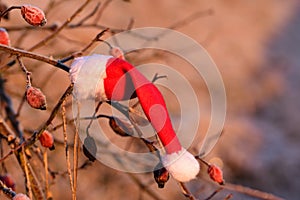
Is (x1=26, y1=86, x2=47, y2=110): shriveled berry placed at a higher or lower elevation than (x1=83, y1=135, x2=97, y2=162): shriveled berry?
higher

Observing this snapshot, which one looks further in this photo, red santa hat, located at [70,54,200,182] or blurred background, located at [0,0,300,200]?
blurred background, located at [0,0,300,200]

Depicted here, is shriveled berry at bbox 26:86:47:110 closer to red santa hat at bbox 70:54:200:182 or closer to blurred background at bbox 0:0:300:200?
red santa hat at bbox 70:54:200:182

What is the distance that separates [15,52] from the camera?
2.06 feet

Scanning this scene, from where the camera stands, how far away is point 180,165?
2.05 ft

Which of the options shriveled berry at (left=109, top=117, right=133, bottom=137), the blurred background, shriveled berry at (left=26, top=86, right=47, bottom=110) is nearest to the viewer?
shriveled berry at (left=26, top=86, right=47, bottom=110)

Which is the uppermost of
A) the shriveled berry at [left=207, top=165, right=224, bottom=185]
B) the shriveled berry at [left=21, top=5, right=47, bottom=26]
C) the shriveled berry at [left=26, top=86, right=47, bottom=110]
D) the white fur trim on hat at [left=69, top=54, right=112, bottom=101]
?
the shriveled berry at [left=21, top=5, right=47, bottom=26]

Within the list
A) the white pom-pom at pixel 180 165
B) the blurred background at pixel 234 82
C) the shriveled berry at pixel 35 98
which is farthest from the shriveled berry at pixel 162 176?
the blurred background at pixel 234 82

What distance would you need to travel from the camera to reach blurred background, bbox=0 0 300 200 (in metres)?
2.07

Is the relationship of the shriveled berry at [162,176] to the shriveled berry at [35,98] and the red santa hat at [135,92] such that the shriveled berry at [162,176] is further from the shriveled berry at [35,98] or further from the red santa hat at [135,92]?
the shriveled berry at [35,98]

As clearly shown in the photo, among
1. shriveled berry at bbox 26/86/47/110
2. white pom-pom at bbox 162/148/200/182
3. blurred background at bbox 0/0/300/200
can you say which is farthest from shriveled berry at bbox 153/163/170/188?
blurred background at bbox 0/0/300/200

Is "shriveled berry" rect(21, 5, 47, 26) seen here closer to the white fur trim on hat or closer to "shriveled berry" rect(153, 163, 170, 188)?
the white fur trim on hat

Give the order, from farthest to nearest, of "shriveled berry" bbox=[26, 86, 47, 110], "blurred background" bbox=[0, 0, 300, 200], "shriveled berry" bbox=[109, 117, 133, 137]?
1. "blurred background" bbox=[0, 0, 300, 200]
2. "shriveled berry" bbox=[109, 117, 133, 137]
3. "shriveled berry" bbox=[26, 86, 47, 110]

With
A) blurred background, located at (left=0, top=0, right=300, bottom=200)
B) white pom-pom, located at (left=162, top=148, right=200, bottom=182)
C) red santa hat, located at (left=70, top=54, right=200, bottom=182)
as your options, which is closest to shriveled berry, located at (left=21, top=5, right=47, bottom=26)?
red santa hat, located at (left=70, top=54, right=200, bottom=182)

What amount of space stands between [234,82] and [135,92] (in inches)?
133
